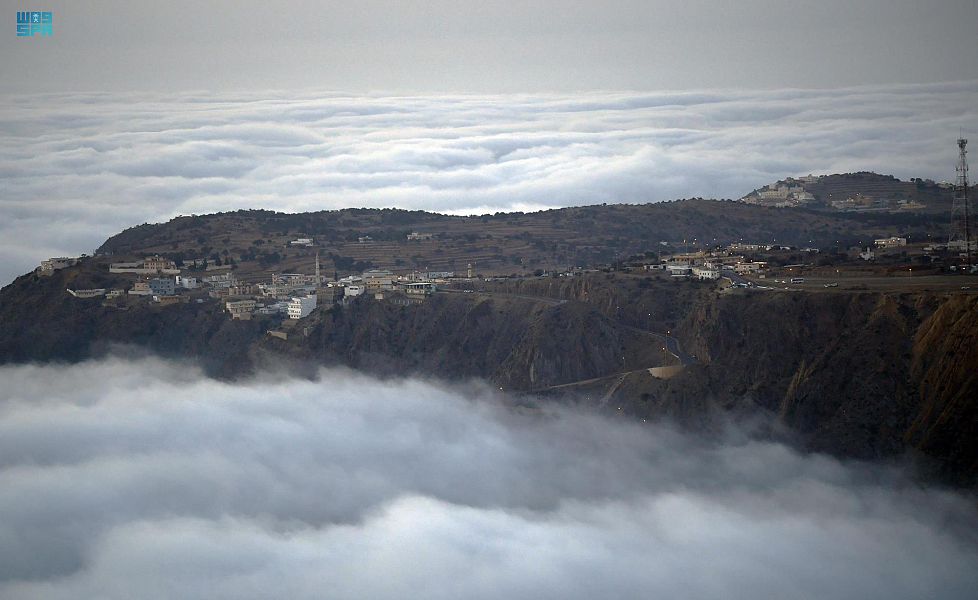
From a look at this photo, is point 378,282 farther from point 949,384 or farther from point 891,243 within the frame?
point 949,384

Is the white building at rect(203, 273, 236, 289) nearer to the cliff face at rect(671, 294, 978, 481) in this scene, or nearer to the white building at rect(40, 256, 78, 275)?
the white building at rect(40, 256, 78, 275)

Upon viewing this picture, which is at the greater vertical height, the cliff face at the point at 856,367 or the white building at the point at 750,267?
the white building at the point at 750,267

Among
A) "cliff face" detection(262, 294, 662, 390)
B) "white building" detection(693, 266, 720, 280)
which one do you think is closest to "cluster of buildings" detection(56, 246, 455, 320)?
"cliff face" detection(262, 294, 662, 390)

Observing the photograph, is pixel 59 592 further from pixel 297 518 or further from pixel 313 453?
pixel 313 453

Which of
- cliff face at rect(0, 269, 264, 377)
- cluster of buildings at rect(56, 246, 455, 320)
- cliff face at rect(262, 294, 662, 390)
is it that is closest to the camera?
cliff face at rect(262, 294, 662, 390)

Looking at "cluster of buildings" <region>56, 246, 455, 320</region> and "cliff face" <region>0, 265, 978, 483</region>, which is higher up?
"cluster of buildings" <region>56, 246, 455, 320</region>

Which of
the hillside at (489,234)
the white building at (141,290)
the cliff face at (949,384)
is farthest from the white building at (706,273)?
the white building at (141,290)

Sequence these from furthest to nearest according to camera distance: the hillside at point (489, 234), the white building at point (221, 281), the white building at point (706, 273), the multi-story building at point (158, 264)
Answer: the hillside at point (489, 234) < the multi-story building at point (158, 264) < the white building at point (221, 281) < the white building at point (706, 273)

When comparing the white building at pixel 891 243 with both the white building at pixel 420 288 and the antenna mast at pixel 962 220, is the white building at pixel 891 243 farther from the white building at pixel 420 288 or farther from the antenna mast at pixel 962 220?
the white building at pixel 420 288

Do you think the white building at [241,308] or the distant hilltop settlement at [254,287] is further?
the white building at [241,308]
